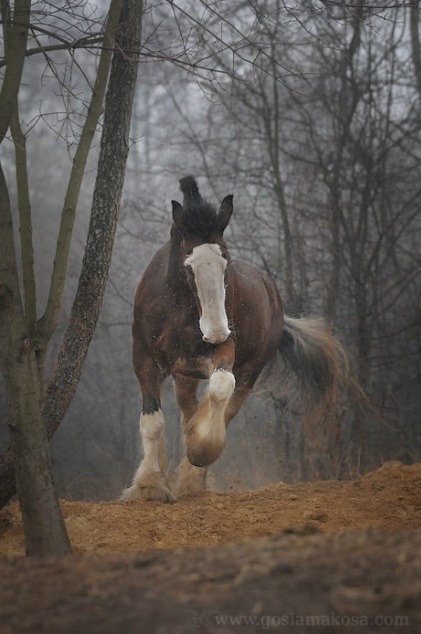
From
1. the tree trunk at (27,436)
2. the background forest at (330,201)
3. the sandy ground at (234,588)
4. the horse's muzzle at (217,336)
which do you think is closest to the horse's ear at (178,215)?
the horse's muzzle at (217,336)

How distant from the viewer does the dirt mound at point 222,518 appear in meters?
4.91

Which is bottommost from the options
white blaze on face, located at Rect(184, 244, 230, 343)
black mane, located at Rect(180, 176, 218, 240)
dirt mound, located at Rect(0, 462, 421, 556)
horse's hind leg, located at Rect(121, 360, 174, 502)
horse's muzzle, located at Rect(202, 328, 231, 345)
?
dirt mound, located at Rect(0, 462, 421, 556)

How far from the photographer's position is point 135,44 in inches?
235

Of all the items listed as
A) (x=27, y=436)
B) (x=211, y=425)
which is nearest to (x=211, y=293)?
(x=211, y=425)

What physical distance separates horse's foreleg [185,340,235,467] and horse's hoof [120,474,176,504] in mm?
450

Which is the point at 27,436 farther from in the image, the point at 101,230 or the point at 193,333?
the point at 193,333

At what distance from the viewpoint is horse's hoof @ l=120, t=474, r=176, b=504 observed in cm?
641

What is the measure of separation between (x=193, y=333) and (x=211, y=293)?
25.4 inches

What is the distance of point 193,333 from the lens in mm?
6516

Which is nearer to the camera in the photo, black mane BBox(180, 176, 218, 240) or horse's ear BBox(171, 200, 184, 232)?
black mane BBox(180, 176, 218, 240)

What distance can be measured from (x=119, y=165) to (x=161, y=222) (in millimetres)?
8406

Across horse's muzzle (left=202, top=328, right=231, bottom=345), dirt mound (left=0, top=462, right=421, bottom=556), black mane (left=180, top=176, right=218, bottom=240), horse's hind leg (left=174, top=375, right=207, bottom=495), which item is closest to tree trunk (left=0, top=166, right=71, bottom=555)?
dirt mound (left=0, top=462, right=421, bottom=556)

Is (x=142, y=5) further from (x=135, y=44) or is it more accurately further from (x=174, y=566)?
(x=174, y=566)

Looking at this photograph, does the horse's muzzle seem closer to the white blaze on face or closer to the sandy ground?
the white blaze on face
